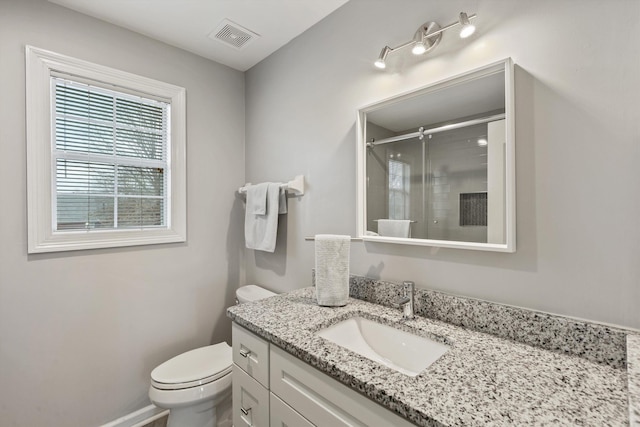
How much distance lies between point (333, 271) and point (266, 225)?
2.48 feet

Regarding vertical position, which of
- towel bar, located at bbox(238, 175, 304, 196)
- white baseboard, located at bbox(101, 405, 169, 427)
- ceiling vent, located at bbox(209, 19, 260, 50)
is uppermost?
ceiling vent, located at bbox(209, 19, 260, 50)

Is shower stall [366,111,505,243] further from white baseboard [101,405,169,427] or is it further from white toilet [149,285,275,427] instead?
white baseboard [101,405,169,427]

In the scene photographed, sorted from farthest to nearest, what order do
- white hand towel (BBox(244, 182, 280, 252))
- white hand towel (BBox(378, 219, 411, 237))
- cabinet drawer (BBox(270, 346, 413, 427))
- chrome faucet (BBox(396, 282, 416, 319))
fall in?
white hand towel (BBox(244, 182, 280, 252)) < white hand towel (BBox(378, 219, 411, 237)) < chrome faucet (BBox(396, 282, 416, 319)) < cabinet drawer (BBox(270, 346, 413, 427))

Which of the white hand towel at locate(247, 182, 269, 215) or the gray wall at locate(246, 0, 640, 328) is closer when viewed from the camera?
the gray wall at locate(246, 0, 640, 328)

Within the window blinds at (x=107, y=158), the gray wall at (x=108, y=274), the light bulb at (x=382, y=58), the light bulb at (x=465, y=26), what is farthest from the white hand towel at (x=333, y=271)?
the window blinds at (x=107, y=158)

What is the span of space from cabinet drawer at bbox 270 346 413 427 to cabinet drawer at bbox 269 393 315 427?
0.02 metres

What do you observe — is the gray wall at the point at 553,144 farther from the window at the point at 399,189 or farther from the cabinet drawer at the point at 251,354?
the cabinet drawer at the point at 251,354

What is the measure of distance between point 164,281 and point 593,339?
2.08 m

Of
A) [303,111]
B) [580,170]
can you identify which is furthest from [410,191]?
[303,111]

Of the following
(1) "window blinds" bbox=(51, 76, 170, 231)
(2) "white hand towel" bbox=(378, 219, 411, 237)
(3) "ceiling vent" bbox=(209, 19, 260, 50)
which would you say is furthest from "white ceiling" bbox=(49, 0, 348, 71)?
(2) "white hand towel" bbox=(378, 219, 411, 237)

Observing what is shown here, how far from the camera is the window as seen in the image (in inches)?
48.4

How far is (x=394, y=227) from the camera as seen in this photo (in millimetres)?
1279

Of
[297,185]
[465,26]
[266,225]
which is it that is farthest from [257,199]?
[465,26]

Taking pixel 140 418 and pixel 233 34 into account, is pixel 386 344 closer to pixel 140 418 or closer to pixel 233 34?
pixel 140 418
